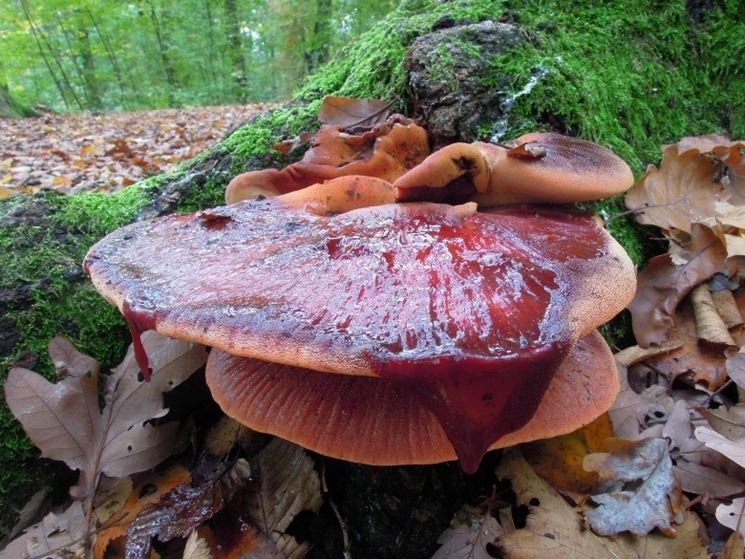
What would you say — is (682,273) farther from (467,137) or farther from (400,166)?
(400,166)

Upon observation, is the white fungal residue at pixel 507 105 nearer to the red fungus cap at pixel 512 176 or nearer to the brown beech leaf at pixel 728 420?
the red fungus cap at pixel 512 176

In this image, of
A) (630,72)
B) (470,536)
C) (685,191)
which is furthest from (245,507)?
(630,72)

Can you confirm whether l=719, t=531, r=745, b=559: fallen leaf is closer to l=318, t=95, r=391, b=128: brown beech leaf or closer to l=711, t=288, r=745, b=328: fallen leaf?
l=711, t=288, r=745, b=328: fallen leaf

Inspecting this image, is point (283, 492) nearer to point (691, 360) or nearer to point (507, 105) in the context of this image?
point (691, 360)

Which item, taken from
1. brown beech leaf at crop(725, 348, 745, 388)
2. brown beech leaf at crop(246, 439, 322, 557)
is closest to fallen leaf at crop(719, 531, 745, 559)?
brown beech leaf at crop(725, 348, 745, 388)

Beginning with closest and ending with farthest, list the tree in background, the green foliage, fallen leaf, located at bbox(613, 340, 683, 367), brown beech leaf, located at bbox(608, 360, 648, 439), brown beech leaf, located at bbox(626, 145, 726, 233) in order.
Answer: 1. brown beech leaf, located at bbox(608, 360, 648, 439)
2. fallen leaf, located at bbox(613, 340, 683, 367)
3. the green foliage
4. brown beech leaf, located at bbox(626, 145, 726, 233)
5. the tree in background

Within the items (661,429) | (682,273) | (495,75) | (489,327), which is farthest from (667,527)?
(495,75)

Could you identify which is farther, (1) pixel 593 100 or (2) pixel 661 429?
(1) pixel 593 100

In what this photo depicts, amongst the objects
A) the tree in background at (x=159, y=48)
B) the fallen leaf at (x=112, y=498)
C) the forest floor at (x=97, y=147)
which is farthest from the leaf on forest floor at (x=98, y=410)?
the tree in background at (x=159, y=48)
